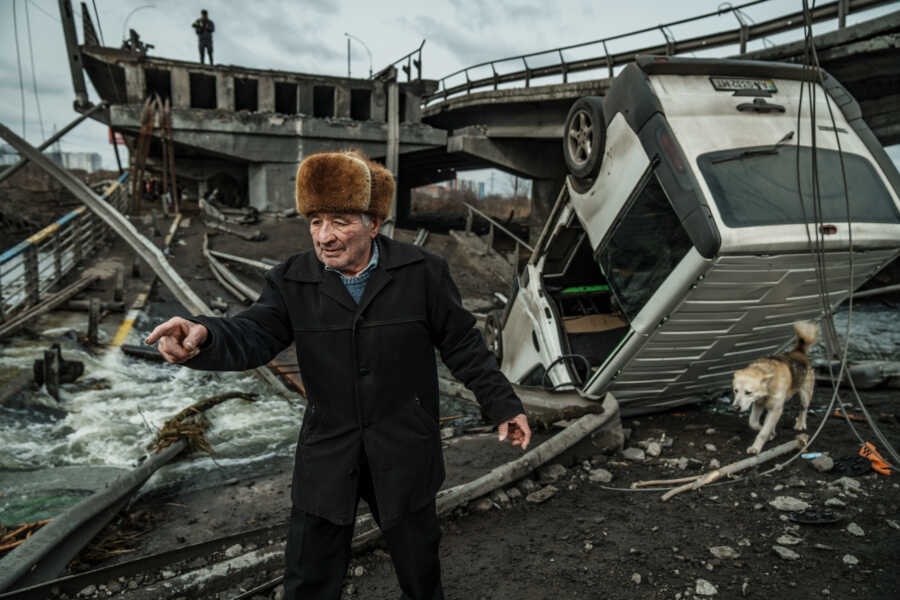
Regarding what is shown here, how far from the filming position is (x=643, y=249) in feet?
14.8

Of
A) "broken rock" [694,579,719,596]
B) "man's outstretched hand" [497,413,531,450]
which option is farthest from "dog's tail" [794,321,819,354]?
"man's outstretched hand" [497,413,531,450]

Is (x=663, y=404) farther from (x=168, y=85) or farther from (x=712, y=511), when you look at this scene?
(x=168, y=85)

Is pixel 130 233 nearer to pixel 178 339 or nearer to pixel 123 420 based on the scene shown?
pixel 123 420

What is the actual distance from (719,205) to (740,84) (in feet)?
4.36

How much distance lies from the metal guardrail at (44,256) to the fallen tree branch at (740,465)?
9305 mm

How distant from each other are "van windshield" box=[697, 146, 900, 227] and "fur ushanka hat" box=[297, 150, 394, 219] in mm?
2715

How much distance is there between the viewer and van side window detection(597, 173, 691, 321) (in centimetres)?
420

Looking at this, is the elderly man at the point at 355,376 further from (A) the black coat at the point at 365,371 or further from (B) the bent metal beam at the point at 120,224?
(B) the bent metal beam at the point at 120,224

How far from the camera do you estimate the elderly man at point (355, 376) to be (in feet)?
7.31

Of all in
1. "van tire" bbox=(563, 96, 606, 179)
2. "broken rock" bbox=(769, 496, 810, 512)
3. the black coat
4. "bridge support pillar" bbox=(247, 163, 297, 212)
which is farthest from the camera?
"bridge support pillar" bbox=(247, 163, 297, 212)

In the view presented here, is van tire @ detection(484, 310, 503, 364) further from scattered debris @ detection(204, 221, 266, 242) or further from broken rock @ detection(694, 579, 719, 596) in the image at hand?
scattered debris @ detection(204, 221, 266, 242)

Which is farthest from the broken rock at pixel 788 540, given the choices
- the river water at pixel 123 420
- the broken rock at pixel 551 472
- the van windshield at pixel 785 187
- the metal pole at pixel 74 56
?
the metal pole at pixel 74 56

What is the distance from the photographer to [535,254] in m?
6.41

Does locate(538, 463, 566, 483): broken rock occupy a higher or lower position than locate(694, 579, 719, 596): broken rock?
higher
